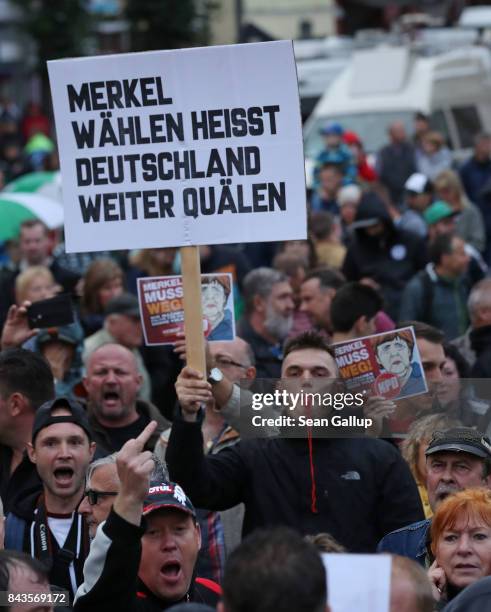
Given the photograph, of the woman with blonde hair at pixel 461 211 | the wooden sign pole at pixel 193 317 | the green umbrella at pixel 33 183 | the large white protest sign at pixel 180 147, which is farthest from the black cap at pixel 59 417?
the green umbrella at pixel 33 183

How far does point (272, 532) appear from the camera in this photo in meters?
3.52

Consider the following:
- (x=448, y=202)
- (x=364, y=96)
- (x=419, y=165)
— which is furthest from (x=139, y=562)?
(x=364, y=96)

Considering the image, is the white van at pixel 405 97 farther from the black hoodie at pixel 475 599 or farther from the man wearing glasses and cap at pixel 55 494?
the black hoodie at pixel 475 599

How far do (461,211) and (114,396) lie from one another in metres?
6.98

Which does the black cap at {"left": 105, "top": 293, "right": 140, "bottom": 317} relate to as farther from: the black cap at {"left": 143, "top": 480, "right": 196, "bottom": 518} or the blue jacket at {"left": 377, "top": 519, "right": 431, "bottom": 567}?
the black cap at {"left": 143, "top": 480, "right": 196, "bottom": 518}

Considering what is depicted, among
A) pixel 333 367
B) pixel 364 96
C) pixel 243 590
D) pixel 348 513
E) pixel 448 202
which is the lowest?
pixel 243 590

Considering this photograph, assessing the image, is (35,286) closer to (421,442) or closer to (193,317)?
(421,442)

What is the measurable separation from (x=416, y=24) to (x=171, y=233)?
1893 centimetres

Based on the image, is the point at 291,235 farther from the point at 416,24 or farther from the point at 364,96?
the point at 416,24

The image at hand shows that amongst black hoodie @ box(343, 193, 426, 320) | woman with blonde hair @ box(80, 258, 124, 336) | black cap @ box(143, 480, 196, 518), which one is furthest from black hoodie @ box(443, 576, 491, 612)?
black hoodie @ box(343, 193, 426, 320)

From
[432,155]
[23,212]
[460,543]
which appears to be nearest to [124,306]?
[23,212]

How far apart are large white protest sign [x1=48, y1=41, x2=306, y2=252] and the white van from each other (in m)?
13.6

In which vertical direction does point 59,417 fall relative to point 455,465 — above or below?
above

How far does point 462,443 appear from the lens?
18.4ft
